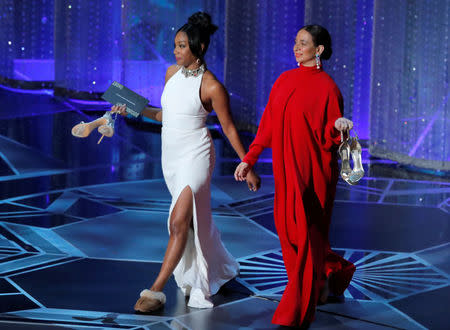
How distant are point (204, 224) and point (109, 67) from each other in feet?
25.4

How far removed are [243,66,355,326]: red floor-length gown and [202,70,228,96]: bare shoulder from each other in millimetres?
290

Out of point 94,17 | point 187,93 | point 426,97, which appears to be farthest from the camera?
point 94,17

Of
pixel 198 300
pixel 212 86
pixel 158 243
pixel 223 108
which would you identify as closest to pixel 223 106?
pixel 223 108

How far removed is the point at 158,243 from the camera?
16.3 ft

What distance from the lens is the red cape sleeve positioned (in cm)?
359

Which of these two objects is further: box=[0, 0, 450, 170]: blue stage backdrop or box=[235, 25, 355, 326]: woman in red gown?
box=[0, 0, 450, 170]: blue stage backdrop

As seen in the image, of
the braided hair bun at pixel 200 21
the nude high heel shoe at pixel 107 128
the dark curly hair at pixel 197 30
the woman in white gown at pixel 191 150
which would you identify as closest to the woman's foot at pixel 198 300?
the woman in white gown at pixel 191 150

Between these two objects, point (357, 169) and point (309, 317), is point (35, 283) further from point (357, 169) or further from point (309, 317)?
point (357, 169)

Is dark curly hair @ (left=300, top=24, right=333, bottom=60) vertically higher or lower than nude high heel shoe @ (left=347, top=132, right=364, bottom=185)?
higher

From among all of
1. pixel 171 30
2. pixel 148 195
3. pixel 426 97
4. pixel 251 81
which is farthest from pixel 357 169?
pixel 171 30

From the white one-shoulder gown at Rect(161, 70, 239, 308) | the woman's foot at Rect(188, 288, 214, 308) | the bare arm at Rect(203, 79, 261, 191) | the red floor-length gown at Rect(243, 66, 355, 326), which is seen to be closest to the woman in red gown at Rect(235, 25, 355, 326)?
the red floor-length gown at Rect(243, 66, 355, 326)

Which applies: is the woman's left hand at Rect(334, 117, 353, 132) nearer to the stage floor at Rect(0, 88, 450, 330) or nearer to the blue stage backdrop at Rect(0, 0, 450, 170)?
the stage floor at Rect(0, 88, 450, 330)

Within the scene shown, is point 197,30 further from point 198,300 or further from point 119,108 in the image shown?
point 198,300

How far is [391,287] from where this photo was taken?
4.21 metres
